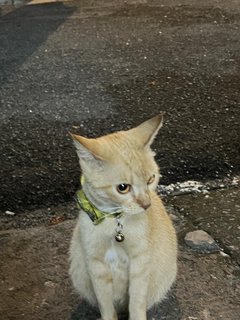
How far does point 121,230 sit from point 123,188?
0.22 meters

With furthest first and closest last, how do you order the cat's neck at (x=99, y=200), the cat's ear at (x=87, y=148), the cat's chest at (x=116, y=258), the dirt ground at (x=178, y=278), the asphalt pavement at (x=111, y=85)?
1. the asphalt pavement at (x=111, y=85)
2. the dirt ground at (x=178, y=278)
3. the cat's chest at (x=116, y=258)
4. the cat's neck at (x=99, y=200)
5. the cat's ear at (x=87, y=148)

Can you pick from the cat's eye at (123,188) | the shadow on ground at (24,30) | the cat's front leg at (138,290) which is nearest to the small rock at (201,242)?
the cat's front leg at (138,290)

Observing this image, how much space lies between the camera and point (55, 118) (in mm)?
→ 4867

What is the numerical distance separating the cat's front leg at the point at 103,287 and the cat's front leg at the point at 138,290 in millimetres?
86

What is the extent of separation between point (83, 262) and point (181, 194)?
1333 millimetres

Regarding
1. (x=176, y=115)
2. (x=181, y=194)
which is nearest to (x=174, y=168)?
(x=181, y=194)

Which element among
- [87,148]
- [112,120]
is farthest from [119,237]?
[112,120]

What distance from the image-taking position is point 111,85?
547 centimetres

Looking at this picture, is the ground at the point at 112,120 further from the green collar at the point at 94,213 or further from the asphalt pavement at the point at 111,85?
the green collar at the point at 94,213

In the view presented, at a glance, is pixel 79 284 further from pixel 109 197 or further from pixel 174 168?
pixel 174 168

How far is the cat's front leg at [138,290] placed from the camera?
2.53 metres

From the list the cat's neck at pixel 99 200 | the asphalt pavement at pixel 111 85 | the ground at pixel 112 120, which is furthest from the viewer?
the asphalt pavement at pixel 111 85

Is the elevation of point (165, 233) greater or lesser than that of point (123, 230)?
lesser

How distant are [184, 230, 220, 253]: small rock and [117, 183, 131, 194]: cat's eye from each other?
1.05 metres
